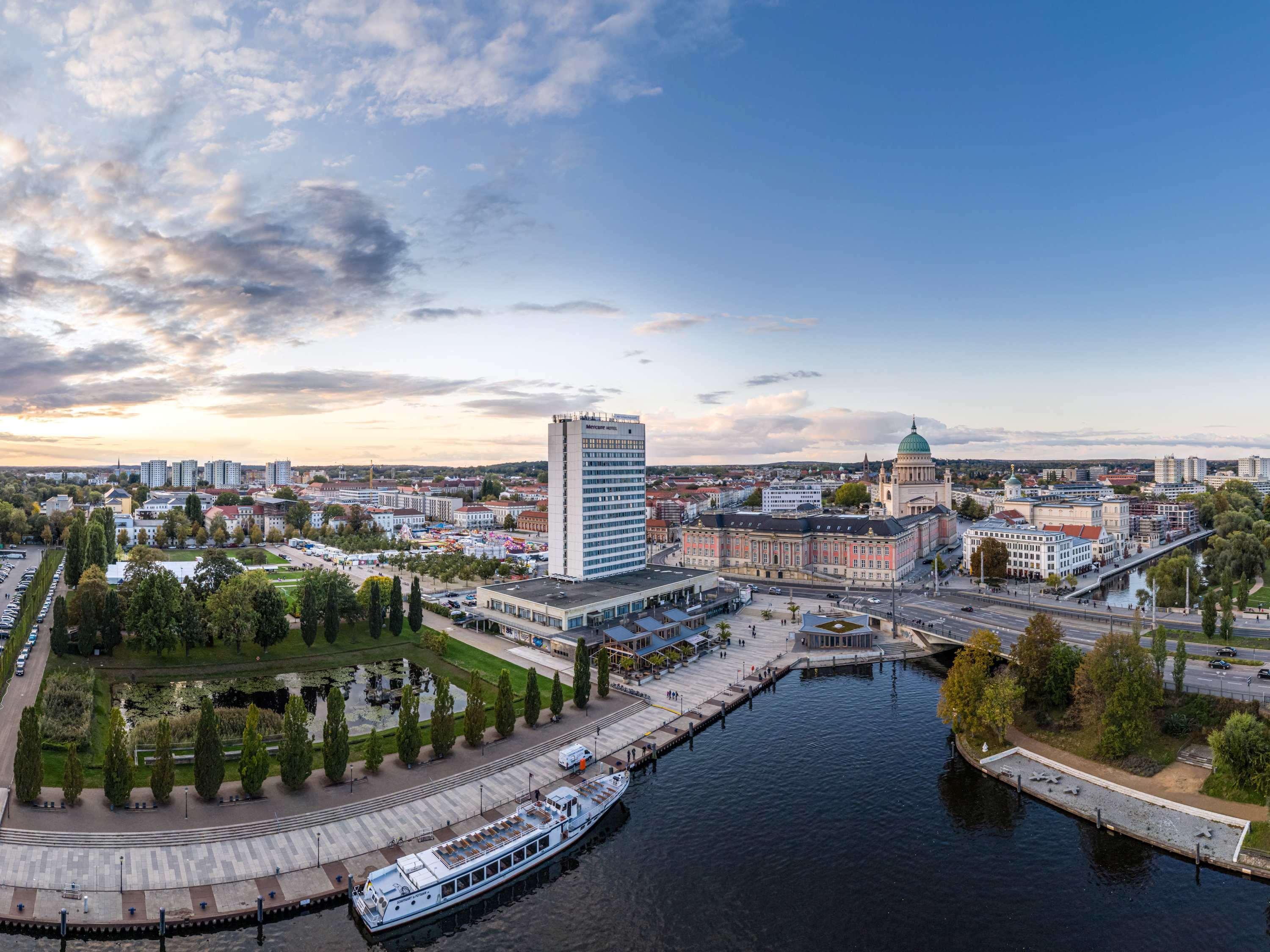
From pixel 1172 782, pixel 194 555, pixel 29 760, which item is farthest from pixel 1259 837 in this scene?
pixel 194 555

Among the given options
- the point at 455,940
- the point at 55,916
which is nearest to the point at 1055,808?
the point at 455,940

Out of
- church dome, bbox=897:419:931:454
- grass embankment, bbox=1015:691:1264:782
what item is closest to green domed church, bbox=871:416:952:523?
church dome, bbox=897:419:931:454

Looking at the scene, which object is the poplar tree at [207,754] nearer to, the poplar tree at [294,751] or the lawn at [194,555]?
the poplar tree at [294,751]

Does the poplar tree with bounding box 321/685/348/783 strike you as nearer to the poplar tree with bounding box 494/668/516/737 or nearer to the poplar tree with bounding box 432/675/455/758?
the poplar tree with bounding box 432/675/455/758

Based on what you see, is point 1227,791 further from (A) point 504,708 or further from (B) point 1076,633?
(A) point 504,708

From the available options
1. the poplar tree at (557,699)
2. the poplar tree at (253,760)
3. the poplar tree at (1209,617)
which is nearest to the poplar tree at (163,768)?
the poplar tree at (253,760)

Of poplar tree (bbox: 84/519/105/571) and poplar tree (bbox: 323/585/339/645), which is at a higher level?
poplar tree (bbox: 84/519/105/571)
